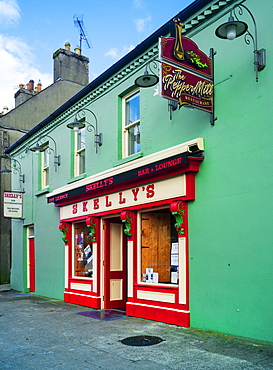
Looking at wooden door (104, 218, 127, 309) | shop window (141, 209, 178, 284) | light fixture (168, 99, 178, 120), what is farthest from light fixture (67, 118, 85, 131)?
shop window (141, 209, 178, 284)

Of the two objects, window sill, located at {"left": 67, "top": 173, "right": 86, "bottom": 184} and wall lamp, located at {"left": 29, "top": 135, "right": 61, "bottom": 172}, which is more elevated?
wall lamp, located at {"left": 29, "top": 135, "right": 61, "bottom": 172}

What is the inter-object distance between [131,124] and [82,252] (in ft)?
15.4

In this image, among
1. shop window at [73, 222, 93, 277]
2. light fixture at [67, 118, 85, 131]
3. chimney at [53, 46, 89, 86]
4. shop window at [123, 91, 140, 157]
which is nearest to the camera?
shop window at [123, 91, 140, 157]

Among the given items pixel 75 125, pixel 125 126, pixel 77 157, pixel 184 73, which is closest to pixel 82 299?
pixel 77 157

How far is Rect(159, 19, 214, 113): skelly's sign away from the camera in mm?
7691

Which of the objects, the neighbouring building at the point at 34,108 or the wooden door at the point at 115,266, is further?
the neighbouring building at the point at 34,108

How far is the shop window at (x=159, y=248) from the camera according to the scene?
31.4 feet

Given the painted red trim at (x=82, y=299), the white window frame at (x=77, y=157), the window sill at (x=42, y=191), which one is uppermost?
the white window frame at (x=77, y=157)

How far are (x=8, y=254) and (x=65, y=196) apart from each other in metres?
9.96

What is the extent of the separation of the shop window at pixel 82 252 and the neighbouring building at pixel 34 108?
31.0 ft

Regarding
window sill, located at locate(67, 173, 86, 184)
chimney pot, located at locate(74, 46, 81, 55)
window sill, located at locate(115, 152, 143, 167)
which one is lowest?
window sill, located at locate(67, 173, 86, 184)

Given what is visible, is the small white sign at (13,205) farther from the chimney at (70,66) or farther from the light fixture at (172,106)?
the light fixture at (172,106)

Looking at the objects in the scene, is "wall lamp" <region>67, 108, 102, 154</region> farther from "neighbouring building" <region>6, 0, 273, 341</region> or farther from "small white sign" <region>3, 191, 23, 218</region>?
"small white sign" <region>3, 191, 23, 218</region>

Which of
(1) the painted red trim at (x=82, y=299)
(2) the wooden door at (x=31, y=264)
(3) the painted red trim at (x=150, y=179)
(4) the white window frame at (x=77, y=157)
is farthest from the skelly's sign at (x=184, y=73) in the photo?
(2) the wooden door at (x=31, y=264)
